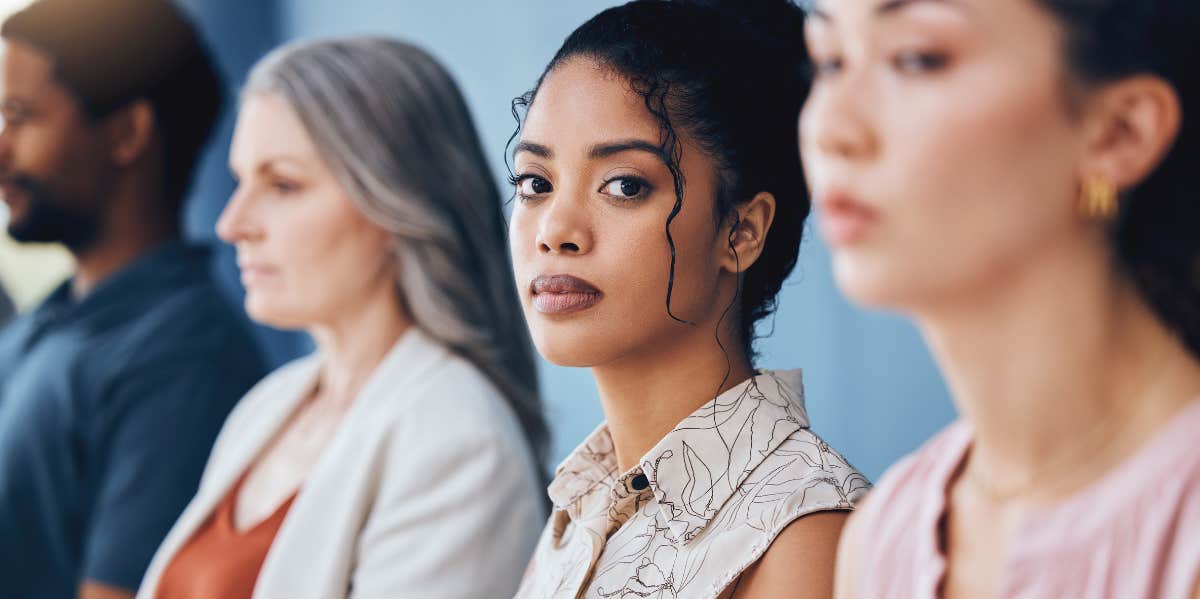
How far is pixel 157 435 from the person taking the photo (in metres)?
2.24

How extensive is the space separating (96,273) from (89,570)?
27.2 inches

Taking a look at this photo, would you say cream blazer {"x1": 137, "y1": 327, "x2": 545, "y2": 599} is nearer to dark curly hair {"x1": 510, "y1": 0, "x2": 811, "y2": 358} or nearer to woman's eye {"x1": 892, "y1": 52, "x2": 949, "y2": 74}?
dark curly hair {"x1": 510, "y1": 0, "x2": 811, "y2": 358}

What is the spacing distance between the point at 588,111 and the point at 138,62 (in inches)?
65.3

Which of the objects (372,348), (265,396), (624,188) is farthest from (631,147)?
(265,396)

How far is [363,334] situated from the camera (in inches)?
77.0

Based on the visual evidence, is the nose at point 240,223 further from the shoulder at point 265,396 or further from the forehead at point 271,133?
the shoulder at point 265,396

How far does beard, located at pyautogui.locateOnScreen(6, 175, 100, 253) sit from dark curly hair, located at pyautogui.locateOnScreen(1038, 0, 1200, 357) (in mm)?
2189

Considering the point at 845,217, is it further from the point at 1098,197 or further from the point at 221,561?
the point at 221,561

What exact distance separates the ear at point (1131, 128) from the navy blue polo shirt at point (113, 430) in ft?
6.00

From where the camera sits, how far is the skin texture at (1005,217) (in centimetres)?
76

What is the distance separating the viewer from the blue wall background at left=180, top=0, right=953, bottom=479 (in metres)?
1.83

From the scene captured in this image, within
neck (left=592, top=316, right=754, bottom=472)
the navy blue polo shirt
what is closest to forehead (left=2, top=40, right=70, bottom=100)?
the navy blue polo shirt

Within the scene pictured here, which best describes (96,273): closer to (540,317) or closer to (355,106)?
(355,106)

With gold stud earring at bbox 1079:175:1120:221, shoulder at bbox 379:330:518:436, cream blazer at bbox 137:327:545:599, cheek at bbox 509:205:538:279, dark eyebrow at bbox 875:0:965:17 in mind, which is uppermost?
dark eyebrow at bbox 875:0:965:17
